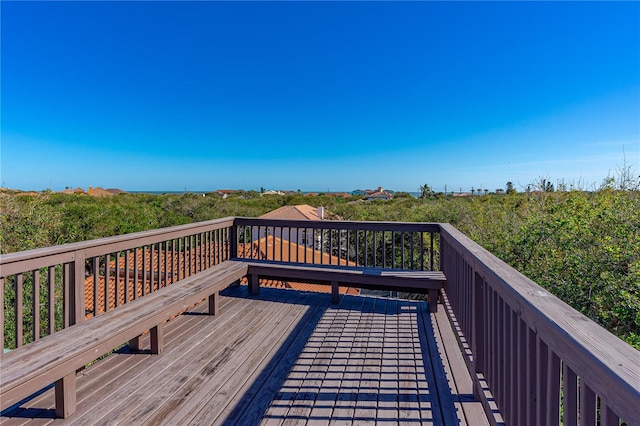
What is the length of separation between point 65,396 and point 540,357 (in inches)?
99.3

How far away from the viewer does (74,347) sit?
6.01 feet

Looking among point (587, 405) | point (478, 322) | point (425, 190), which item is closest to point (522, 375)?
point (587, 405)

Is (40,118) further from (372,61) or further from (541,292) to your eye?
(541,292)

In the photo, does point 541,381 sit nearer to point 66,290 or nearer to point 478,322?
point 478,322

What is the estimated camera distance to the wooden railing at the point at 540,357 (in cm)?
61

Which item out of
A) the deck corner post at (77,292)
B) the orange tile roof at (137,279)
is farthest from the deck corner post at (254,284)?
the deck corner post at (77,292)

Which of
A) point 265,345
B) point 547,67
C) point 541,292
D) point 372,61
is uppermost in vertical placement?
point 372,61

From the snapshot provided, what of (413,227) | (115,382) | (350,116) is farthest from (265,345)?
(350,116)

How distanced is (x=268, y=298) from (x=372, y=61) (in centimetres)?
1037

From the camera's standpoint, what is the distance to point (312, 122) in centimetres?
1814

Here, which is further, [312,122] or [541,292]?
[312,122]

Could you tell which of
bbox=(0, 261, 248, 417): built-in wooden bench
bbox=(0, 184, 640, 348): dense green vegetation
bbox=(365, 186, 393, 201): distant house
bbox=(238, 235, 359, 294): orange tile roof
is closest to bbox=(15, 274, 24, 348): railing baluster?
bbox=(0, 261, 248, 417): built-in wooden bench

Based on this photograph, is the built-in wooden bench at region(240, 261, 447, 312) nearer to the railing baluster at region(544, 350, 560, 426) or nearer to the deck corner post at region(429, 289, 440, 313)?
the deck corner post at region(429, 289, 440, 313)

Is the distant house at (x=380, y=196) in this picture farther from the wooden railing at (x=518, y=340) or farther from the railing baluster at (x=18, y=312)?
the railing baluster at (x=18, y=312)
